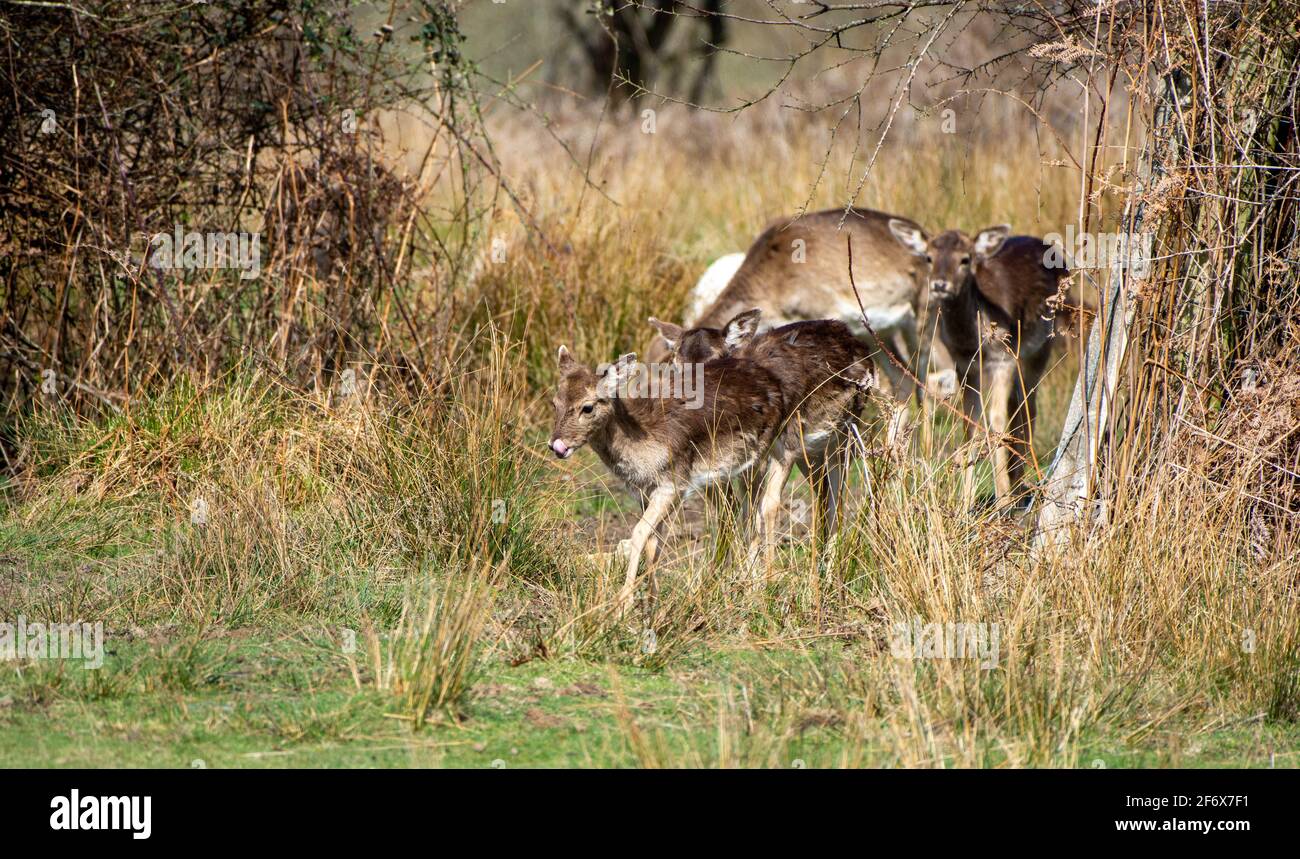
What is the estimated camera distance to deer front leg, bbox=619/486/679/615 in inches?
255

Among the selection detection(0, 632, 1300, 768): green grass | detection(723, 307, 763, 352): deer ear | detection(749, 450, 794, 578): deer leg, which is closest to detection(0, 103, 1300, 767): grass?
detection(0, 632, 1300, 768): green grass

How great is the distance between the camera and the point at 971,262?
10445 mm

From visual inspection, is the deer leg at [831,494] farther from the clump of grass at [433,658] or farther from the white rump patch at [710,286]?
the white rump patch at [710,286]

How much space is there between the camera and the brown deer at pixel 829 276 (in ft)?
37.4

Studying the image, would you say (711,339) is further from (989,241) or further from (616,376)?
(989,241)

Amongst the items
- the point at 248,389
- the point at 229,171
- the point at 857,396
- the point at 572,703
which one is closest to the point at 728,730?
the point at 572,703

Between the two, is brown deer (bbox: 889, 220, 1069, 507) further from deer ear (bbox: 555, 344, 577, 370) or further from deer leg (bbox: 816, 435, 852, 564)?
deer ear (bbox: 555, 344, 577, 370)

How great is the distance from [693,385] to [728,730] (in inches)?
125

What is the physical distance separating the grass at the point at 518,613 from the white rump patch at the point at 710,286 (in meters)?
3.47

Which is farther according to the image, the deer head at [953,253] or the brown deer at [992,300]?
the brown deer at [992,300]

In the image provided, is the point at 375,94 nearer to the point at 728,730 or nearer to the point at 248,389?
the point at 248,389

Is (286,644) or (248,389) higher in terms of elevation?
(248,389)

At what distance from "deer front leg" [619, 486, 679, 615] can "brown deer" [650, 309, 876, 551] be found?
22.8 inches

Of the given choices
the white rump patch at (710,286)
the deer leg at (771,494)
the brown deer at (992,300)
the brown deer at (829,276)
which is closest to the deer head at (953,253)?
the brown deer at (992,300)
